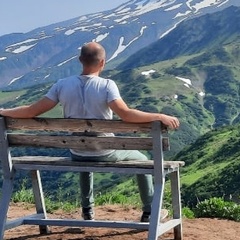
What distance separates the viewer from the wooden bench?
6.36 m

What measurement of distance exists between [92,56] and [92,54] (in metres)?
0.02

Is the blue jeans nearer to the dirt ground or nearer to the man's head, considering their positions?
the dirt ground

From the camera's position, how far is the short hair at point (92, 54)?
671 centimetres

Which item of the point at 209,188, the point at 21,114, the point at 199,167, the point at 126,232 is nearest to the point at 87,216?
the point at 126,232

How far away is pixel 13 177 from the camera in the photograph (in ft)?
22.9

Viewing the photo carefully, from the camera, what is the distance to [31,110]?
6703 mm

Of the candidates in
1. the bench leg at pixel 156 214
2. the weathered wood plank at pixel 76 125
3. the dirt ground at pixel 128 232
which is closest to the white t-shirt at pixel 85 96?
the weathered wood plank at pixel 76 125

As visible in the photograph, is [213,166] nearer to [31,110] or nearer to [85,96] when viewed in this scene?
[85,96]

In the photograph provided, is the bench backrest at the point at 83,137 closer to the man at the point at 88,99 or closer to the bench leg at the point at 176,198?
the man at the point at 88,99

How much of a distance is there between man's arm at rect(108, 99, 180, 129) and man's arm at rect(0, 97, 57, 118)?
0.68m

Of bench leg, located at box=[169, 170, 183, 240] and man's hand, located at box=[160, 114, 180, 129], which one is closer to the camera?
man's hand, located at box=[160, 114, 180, 129]

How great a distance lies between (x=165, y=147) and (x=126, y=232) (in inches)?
67.0

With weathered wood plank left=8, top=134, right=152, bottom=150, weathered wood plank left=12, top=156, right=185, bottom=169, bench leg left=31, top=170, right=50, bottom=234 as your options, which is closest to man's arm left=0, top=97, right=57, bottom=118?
weathered wood plank left=8, top=134, right=152, bottom=150

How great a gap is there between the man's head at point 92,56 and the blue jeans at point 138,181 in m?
0.91
